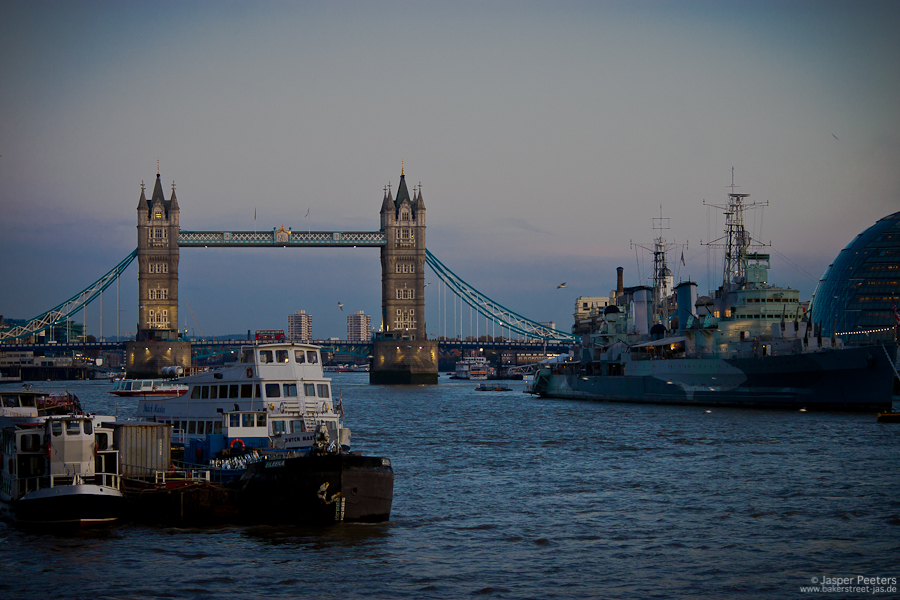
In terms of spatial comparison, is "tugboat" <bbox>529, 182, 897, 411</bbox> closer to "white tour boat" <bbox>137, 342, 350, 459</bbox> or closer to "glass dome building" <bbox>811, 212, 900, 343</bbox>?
"glass dome building" <bbox>811, 212, 900, 343</bbox>

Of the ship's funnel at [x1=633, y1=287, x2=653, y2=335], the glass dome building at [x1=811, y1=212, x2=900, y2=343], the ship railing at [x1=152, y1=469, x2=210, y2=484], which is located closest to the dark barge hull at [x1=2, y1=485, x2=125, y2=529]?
the ship railing at [x1=152, y1=469, x2=210, y2=484]

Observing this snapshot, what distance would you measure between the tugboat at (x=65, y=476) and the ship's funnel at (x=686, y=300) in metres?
52.6

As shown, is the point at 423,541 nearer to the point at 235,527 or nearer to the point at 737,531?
the point at 235,527

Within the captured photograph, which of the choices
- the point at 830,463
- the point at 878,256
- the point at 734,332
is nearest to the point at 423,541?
the point at 830,463

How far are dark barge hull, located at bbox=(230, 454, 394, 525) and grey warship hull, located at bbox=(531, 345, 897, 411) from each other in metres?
35.8

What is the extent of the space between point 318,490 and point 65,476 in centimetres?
576

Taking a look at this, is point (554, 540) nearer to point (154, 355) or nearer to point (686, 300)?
point (686, 300)

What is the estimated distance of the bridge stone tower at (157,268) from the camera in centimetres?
13338

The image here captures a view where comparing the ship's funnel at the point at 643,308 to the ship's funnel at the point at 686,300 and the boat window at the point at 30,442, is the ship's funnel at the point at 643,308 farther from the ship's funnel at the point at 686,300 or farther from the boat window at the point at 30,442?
the boat window at the point at 30,442

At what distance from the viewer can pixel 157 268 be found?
135m

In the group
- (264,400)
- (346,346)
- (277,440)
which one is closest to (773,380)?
(264,400)

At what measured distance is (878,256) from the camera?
297ft

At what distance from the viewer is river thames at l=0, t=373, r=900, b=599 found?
17344 mm

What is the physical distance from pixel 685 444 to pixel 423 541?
2082cm
